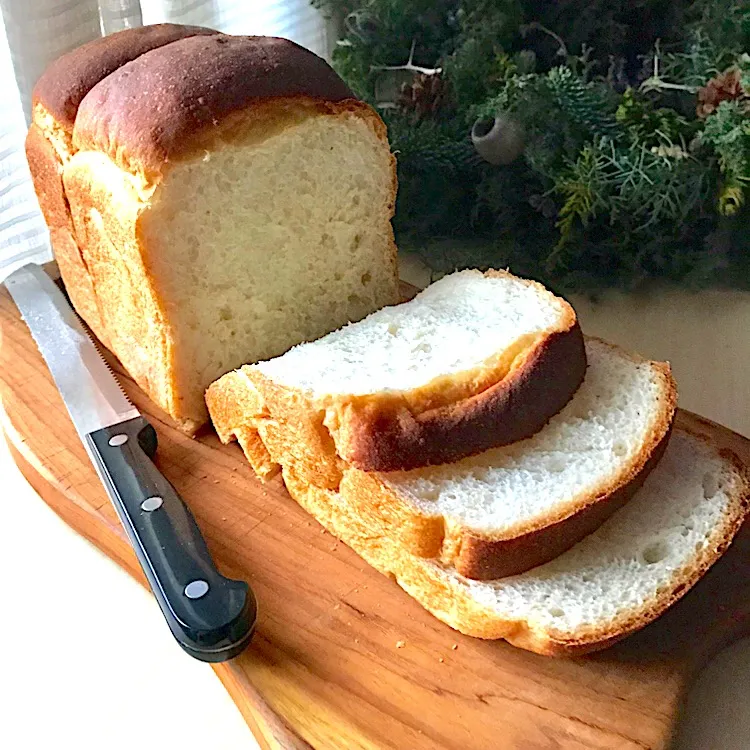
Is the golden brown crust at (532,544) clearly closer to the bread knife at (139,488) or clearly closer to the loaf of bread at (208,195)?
the bread knife at (139,488)

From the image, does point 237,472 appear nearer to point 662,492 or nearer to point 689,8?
point 662,492

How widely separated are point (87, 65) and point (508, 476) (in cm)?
109

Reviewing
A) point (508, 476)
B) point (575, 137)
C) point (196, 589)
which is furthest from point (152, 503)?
point (575, 137)

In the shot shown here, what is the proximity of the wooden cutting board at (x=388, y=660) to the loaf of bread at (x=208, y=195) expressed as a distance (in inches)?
11.8

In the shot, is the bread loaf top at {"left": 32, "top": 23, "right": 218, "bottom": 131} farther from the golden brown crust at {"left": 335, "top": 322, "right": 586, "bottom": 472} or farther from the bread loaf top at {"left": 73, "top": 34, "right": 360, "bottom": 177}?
the golden brown crust at {"left": 335, "top": 322, "right": 586, "bottom": 472}

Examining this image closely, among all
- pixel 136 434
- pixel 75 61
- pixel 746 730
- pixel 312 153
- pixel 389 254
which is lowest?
pixel 746 730

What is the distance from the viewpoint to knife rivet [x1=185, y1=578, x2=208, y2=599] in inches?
44.0

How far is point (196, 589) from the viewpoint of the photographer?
3.69ft

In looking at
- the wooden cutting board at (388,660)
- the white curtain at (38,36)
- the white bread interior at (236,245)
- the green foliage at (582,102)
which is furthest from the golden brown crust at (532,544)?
the white curtain at (38,36)

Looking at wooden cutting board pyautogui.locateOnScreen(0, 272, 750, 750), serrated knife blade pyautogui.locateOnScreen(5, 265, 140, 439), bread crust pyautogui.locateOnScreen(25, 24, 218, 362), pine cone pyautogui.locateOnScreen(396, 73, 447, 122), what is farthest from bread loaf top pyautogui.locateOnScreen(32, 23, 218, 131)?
wooden cutting board pyautogui.locateOnScreen(0, 272, 750, 750)

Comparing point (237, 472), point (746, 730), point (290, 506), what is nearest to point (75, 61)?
point (237, 472)

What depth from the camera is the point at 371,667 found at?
3.76ft

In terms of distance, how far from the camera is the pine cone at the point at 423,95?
2.04 meters

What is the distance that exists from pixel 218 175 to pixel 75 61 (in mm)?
458
